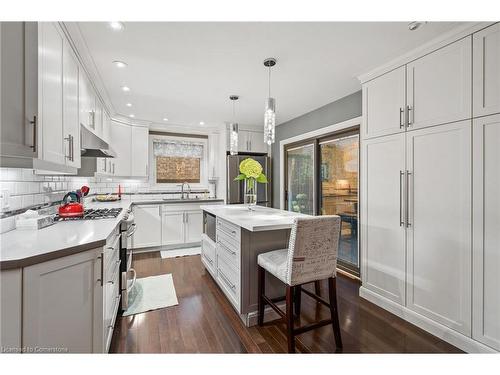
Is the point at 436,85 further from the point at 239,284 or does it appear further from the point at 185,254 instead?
the point at 185,254

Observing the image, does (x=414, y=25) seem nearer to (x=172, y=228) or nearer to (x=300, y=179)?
(x=300, y=179)

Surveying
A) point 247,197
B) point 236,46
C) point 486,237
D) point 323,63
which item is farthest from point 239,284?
point 323,63

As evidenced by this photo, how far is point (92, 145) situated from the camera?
9.25 ft

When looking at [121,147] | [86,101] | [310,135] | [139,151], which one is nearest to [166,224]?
[139,151]

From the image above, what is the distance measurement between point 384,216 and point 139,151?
4.12 meters

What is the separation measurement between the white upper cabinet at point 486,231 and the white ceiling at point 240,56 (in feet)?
2.96

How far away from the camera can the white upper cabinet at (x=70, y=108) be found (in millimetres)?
1802

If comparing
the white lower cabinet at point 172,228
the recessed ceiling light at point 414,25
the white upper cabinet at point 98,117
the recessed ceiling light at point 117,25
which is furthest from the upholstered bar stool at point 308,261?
the white lower cabinet at point 172,228

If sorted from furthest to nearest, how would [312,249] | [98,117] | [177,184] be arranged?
[177,184]
[98,117]
[312,249]

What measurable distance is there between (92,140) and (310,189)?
3256 millimetres

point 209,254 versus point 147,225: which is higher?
point 147,225

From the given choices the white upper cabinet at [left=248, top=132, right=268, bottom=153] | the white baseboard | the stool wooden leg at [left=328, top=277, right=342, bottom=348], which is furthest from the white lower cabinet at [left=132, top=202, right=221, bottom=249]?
the stool wooden leg at [left=328, top=277, right=342, bottom=348]

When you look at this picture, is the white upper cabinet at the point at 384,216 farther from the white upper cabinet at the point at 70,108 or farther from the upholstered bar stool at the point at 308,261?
the white upper cabinet at the point at 70,108

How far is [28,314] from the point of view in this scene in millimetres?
1070
